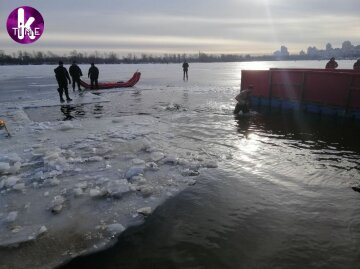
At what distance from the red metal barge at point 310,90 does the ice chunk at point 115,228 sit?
9.34m

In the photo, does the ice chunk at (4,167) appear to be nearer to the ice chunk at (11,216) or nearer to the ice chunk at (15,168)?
the ice chunk at (15,168)

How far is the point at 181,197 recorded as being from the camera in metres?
4.79

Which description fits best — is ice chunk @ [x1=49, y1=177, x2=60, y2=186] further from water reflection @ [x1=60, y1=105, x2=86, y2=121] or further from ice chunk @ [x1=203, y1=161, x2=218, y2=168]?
water reflection @ [x1=60, y1=105, x2=86, y2=121]

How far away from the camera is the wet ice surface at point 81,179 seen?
146 inches

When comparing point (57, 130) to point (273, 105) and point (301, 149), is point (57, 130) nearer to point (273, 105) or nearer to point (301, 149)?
point (301, 149)

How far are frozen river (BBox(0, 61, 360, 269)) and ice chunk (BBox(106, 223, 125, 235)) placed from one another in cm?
2

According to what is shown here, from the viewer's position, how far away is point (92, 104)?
47.8ft

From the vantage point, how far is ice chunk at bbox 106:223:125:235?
3.87 meters

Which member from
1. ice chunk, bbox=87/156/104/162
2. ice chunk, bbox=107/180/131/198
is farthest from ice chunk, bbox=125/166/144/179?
ice chunk, bbox=87/156/104/162

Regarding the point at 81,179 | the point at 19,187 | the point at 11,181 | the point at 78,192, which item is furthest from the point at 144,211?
the point at 11,181

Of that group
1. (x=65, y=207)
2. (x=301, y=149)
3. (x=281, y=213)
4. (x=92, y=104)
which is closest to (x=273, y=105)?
(x=301, y=149)

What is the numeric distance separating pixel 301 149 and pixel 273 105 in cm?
667

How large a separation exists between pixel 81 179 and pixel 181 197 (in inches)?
75.2

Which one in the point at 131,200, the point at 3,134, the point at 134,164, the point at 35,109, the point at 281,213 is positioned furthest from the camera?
the point at 35,109
